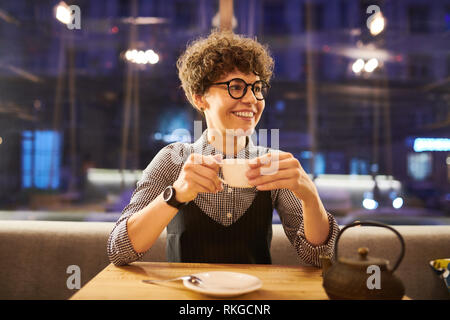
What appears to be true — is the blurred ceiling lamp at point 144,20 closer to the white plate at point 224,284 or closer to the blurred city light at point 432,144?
the white plate at point 224,284

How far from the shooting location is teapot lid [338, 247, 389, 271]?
797 millimetres

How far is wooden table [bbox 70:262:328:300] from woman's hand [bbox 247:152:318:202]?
0.88ft

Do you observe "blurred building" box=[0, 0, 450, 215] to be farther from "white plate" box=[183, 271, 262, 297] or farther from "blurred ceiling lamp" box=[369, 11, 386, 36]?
"white plate" box=[183, 271, 262, 297]

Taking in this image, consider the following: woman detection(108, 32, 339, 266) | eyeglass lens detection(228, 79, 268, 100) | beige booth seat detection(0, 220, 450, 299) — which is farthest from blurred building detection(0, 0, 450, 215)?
eyeglass lens detection(228, 79, 268, 100)

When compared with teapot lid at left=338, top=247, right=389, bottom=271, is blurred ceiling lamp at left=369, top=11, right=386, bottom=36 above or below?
above

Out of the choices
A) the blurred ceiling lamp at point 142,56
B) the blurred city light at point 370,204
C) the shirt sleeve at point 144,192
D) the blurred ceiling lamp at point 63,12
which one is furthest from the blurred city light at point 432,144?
the blurred ceiling lamp at point 63,12

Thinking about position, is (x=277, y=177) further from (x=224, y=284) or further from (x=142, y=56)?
(x=142, y=56)

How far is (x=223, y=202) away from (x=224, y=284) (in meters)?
0.55

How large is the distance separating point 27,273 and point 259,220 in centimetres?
139

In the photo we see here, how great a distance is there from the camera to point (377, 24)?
12.0ft

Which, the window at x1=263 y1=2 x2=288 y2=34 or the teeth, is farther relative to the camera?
the window at x1=263 y1=2 x2=288 y2=34

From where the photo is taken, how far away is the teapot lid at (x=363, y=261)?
0.80 metres

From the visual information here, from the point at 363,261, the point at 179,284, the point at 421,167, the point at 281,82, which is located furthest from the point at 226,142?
the point at 421,167
